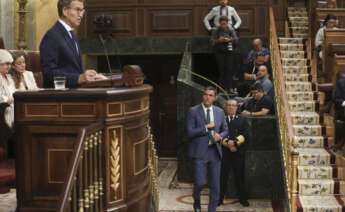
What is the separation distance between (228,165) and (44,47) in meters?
4.86

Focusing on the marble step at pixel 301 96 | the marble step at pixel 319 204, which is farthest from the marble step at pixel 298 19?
the marble step at pixel 319 204

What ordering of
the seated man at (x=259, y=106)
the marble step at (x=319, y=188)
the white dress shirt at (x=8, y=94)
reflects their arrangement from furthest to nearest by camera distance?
the seated man at (x=259, y=106) < the marble step at (x=319, y=188) < the white dress shirt at (x=8, y=94)

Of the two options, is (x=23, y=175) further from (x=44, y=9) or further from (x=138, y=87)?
(x=44, y=9)

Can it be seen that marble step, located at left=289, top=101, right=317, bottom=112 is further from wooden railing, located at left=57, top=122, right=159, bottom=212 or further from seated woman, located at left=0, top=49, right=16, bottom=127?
wooden railing, located at left=57, top=122, right=159, bottom=212

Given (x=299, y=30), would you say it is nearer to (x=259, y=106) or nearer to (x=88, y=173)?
(x=259, y=106)

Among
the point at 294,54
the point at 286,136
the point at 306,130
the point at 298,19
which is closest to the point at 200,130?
the point at 286,136

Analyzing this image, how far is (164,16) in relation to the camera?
11336mm

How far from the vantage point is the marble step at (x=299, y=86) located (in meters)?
9.21

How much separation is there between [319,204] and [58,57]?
427 centimetres

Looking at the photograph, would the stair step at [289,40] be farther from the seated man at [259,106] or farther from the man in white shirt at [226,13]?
the seated man at [259,106]

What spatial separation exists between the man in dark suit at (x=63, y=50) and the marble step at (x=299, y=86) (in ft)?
20.0

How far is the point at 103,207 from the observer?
3.33 m

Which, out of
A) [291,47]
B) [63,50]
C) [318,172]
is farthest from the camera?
[291,47]

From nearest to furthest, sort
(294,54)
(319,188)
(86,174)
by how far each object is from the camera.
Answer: (86,174) → (319,188) → (294,54)
